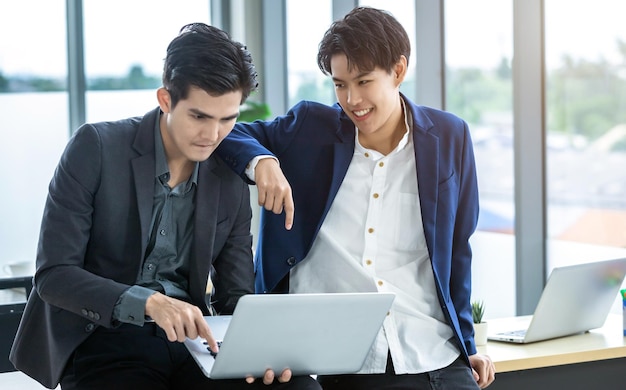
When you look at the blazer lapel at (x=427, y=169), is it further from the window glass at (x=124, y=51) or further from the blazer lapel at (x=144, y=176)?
the window glass at (x=124, y=51)

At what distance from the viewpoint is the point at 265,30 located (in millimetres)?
7051

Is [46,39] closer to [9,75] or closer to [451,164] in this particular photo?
[9,75]

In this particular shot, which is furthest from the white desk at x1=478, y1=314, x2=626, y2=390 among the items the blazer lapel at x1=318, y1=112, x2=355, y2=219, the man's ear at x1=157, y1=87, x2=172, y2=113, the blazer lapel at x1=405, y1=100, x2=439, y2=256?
the man's ear at x1=157, y1=87, x2=172, y2=113

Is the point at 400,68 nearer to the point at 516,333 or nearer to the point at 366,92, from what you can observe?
the point at 366,92

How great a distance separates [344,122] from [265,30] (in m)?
4.65

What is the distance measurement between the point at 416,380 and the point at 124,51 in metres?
5.16

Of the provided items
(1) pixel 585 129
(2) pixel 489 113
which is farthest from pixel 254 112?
(1) pixel 585 129

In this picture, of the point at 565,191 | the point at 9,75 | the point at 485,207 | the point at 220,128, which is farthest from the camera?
the point at 9,75

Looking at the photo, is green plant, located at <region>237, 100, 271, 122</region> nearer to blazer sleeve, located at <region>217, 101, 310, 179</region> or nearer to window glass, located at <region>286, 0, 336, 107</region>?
window glass, located at <region>286, 0, 336, 107</region>

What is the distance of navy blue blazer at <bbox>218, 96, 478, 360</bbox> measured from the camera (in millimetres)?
2410

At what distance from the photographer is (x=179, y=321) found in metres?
1.86

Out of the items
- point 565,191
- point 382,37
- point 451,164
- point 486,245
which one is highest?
point 382,37

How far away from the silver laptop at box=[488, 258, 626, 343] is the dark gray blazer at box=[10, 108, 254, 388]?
1.14 metres

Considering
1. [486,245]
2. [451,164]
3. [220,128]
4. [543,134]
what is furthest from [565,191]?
[220,128]
